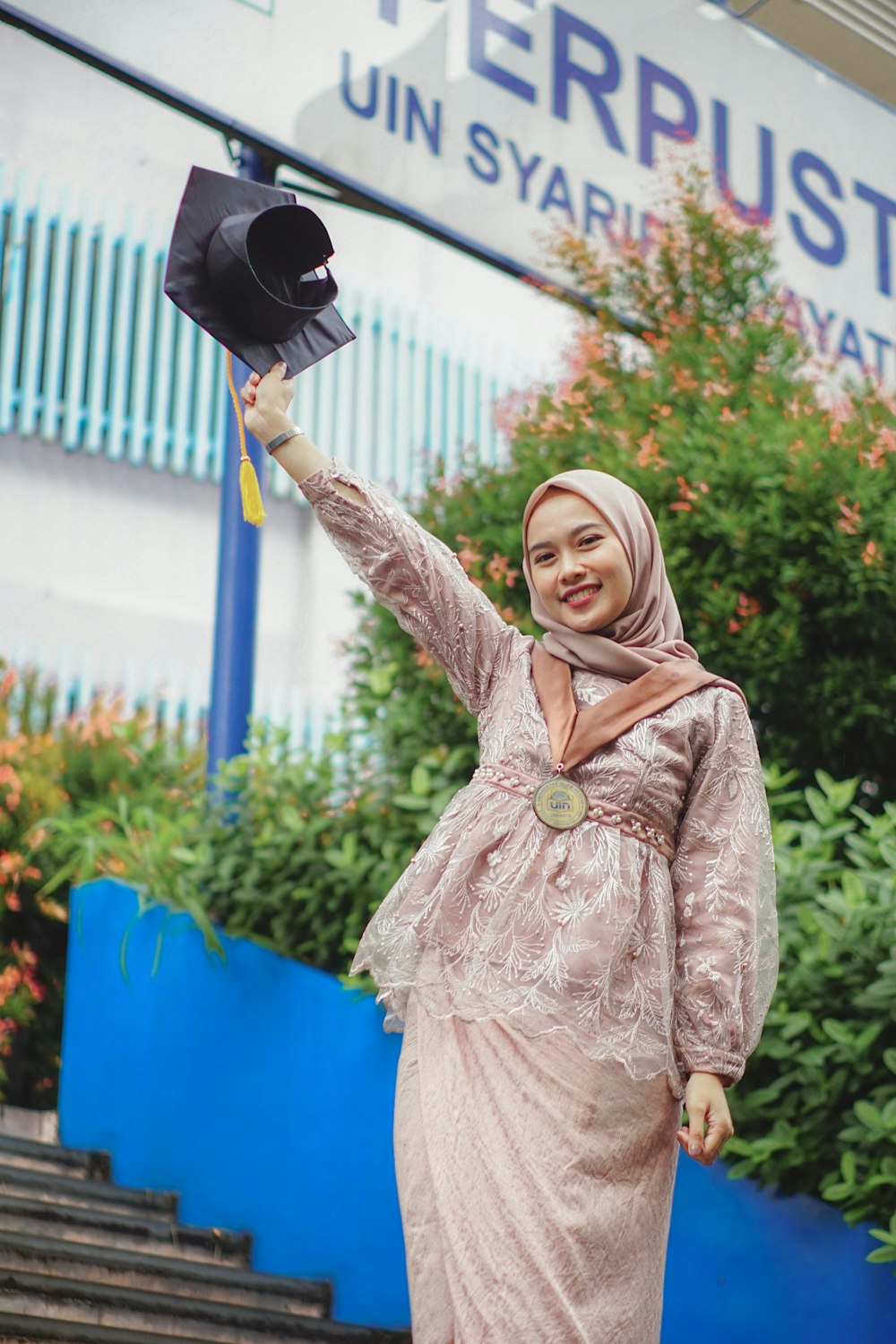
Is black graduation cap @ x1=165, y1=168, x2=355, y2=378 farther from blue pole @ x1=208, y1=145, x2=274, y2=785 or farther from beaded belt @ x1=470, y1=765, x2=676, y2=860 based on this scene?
blue pole @ x1=208, y1=145, x2=274, y2=785

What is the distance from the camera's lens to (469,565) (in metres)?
3.65

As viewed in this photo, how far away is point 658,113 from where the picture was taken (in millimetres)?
4637

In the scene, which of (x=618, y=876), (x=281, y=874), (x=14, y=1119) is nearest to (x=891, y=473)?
(x=281, y=874)

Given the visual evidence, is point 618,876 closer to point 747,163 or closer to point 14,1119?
point 14,1119

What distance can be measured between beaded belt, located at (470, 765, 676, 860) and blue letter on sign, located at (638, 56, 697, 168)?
10.7 ft

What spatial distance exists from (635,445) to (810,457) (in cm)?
46

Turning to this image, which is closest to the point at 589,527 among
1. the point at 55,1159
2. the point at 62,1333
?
the point at 62,1333

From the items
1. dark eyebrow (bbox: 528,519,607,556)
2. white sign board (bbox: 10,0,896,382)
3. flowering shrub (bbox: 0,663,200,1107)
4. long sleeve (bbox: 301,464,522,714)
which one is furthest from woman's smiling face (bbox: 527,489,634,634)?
flowering shrub (bbox: 0,663,200,1107)

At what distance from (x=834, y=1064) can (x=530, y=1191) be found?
102 centimetres

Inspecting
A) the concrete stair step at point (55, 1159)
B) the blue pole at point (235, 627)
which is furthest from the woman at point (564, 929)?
the concrete stair step at point (55, 1159)

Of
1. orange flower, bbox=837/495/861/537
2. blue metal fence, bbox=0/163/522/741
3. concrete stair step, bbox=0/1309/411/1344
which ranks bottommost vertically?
concrete stair step, bbox=0/1309/411/1344

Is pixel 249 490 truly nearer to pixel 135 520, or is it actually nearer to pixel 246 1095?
pixel 246 1095

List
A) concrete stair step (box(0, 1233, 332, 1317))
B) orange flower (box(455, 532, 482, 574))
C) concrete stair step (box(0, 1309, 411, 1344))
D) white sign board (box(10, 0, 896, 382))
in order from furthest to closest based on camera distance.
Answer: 1. white sign board (box(10, 0, 896, 382))
2. orange flower (box(455, 532, 482, 574))
3. concrete stair step (box(0, 1233, 332, 1317))
4. concrete stair step (box(0, 1309, 411, 1344))

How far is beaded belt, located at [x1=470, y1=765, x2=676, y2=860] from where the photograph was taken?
5.79 ft
